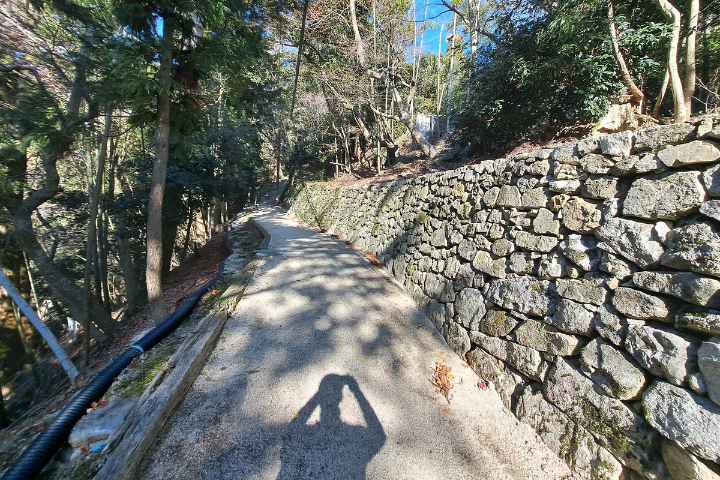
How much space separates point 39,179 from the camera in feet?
19.0

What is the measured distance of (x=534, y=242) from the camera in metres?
2.53

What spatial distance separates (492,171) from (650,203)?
158 cm

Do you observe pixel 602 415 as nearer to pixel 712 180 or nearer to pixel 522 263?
pixel 522 263

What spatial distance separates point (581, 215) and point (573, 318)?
776 mm

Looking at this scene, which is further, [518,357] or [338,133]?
[338,133]

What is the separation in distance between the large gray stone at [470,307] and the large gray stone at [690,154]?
173 centimetres

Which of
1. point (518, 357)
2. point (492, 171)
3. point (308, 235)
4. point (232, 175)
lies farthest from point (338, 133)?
point (518, 357)

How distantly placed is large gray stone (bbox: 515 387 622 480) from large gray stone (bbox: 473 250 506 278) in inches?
40.6

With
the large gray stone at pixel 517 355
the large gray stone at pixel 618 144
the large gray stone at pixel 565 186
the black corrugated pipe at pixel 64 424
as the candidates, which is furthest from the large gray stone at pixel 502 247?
the black corrugated pipe at pixel 64 424

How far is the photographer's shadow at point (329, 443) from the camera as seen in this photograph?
6.23 feet

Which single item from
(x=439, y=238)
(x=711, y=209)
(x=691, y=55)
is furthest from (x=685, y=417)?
(x=691, y=55)

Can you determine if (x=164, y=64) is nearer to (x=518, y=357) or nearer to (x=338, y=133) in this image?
(x=518, y=357)

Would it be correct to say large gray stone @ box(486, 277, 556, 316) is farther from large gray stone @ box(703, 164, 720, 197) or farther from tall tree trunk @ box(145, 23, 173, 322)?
tall tree trunk @ box(145, 23, 173, 322)

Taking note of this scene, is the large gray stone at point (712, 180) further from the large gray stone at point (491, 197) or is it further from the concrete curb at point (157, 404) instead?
the concrete curb at point (157, 404)
